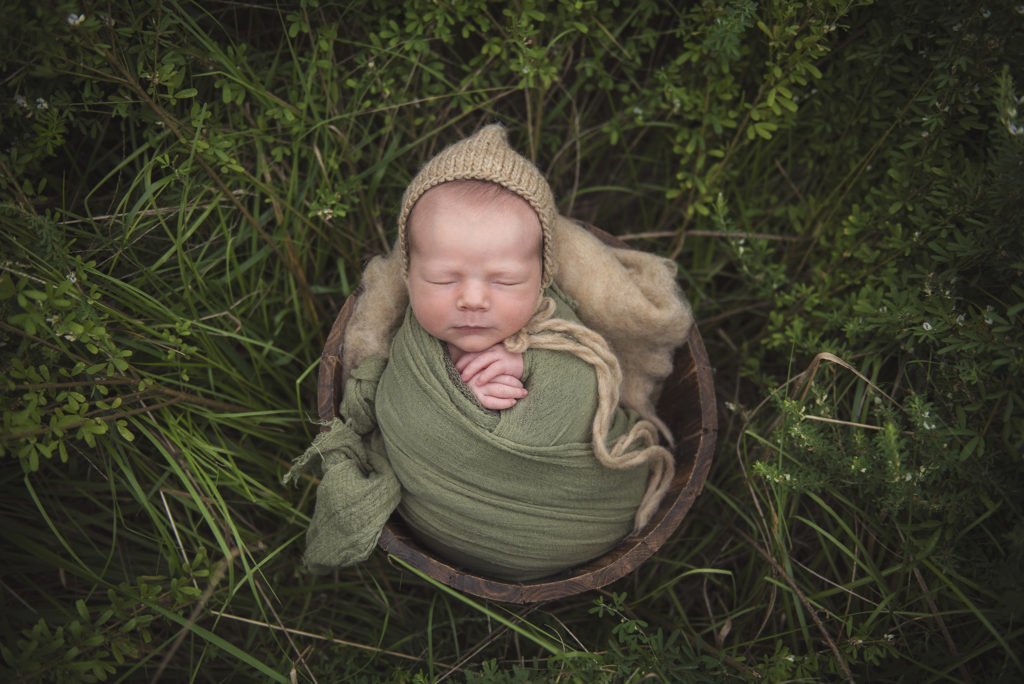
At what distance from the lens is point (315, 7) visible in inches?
94.5

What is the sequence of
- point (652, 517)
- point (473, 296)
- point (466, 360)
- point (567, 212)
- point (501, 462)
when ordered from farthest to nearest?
point (567, 212) → point (652, 517) → point (466, 360) → point (501, 462) → point (473, 296)

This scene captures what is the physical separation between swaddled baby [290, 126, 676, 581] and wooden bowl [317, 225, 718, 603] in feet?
0.25

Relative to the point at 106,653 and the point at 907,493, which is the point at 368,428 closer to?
the point at 106,653

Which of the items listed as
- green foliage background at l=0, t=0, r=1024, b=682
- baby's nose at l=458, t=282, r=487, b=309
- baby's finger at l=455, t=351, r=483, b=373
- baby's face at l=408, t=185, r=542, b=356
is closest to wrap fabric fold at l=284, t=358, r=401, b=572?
green foliage background at l=0, t=0, r=1024, b=682

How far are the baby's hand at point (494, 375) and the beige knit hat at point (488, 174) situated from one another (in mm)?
341

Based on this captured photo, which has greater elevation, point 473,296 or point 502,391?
point 473,296

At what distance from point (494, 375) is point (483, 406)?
11 centimetres

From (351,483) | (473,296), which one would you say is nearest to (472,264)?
(473,296)

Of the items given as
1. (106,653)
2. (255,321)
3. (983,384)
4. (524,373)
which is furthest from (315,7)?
(983,384)

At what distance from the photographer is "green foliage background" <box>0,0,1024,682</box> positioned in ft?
6.55

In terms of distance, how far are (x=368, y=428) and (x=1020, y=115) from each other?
7.60ft

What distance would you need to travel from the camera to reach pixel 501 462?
2141mm

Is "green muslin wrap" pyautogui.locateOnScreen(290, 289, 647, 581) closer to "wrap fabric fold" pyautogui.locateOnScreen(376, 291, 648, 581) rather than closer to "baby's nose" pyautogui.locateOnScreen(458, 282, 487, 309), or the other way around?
"wrap fabric fold" pyautogui.locateOnScreen(376, 291, 648, 581)

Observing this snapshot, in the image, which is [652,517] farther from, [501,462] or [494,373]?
[494,373]
